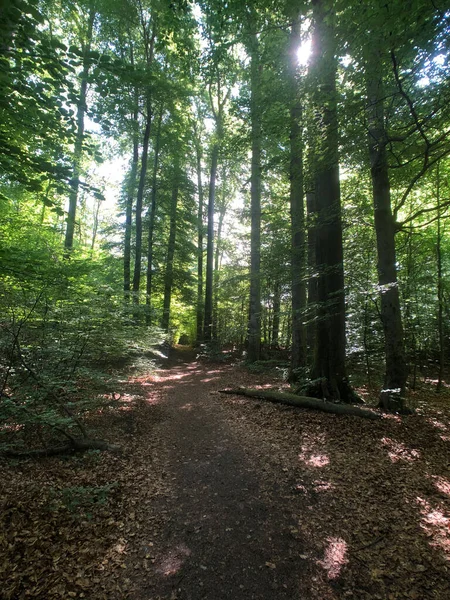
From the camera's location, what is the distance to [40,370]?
4.64m

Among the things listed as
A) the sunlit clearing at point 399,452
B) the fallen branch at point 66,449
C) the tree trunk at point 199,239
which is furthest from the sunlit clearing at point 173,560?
the tree trunk at point 199,239

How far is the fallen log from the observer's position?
240 inches

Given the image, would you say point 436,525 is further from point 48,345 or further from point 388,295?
point 48,345

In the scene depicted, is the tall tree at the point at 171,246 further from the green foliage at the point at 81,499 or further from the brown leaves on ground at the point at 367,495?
the green foliage at the point at 81,499

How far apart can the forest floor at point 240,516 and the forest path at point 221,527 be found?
0.04ft

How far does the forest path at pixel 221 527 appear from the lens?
8.48ft

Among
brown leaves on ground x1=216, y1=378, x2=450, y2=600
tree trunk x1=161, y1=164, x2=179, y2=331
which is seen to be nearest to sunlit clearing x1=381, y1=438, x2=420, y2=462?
brown leaves on ground x1=216, y1=378, x2=450, y2=600

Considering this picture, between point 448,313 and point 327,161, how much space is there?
7716 mm

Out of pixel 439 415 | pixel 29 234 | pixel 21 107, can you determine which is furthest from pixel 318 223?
pixel 29 234

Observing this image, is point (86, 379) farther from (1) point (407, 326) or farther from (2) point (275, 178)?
(2) point (275, 178)

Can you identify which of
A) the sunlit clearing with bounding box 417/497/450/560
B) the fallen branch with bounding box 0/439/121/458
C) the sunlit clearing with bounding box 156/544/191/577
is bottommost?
the sunlit clearing with bounding box 156/544/191/577

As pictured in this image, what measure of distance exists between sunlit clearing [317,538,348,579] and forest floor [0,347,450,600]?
0.04 feet

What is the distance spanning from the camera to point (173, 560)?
113 inches

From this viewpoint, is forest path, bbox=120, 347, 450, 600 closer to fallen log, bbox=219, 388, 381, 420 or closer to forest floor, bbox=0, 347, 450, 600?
forest floor, bbox=0, 347, 450, 600
